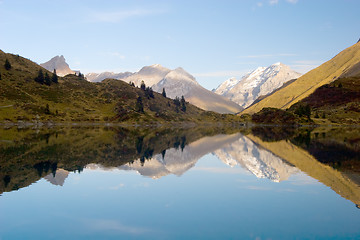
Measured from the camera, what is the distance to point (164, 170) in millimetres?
50938

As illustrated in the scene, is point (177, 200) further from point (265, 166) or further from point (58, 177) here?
point (265, 166)

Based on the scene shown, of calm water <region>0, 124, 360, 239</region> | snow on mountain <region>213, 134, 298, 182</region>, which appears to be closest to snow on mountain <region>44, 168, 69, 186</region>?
calm water <region>0, 124, 360, 239</region>

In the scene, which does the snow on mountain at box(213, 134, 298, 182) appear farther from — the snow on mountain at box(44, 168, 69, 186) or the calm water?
the snow on mountain at box(44, 168, 69, 186)

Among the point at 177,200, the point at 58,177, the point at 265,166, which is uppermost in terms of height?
the point at 265,166

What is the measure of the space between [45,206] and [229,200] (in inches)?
718

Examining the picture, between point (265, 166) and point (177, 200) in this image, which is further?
point (265, 166)

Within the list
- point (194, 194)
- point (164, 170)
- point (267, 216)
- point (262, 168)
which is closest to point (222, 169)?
point (262, 168)

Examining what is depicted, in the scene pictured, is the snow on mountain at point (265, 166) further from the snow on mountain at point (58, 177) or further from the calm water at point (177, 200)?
the snow on mountain at point (58, 177)

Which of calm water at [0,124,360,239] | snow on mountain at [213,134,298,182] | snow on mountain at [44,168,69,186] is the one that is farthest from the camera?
snow on mountain at [213,134,298,182]

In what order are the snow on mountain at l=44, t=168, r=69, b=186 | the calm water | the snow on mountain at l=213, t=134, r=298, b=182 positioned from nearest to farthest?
1. the calm water
2. the snow on mountain at l=44, t=168, r=69, b=186
3. the snow on mountain at l=213, t=134, r=298, b=182

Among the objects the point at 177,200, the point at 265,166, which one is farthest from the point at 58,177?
the point at 265,166

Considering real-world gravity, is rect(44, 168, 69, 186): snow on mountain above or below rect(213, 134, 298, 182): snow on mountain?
below

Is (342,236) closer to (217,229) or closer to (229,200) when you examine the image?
(217,229)

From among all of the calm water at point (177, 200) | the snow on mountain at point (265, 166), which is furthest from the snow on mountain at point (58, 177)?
the snow on mountain at point (265, 166)
